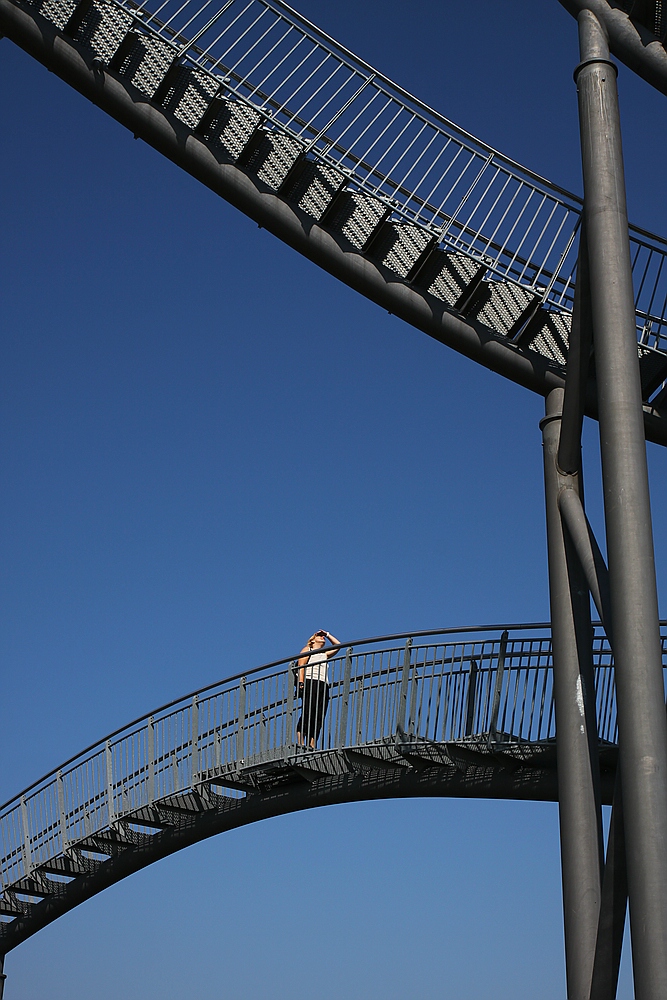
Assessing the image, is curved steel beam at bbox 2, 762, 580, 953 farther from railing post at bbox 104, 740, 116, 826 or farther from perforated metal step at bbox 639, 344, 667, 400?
perforated metal step at bbox 639, 344, 667, 400

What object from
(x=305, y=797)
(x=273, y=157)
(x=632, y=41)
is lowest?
(x=305, y=797)

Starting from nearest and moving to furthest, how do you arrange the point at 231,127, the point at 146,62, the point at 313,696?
the point at 146,62
the point at 231,127
the point at 313,696

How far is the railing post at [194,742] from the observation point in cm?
1444

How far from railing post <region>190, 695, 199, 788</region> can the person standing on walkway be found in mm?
1826

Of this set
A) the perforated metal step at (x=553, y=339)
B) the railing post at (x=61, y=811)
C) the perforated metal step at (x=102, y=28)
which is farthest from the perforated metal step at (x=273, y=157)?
the railing post at (x=61, y=811)

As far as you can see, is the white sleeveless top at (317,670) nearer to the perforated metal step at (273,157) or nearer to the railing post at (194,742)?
the railing post at (194,742)

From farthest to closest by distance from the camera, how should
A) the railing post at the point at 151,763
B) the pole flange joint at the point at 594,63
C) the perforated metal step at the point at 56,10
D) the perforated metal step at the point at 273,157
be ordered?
the railing post at the point at 151,763
the perforated metal step at the point at 273,157
the perforated metal step at the point at 56,10
the pole flange joint at the point at 594,63

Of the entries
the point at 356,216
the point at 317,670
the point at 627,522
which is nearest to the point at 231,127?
the point at 356,216

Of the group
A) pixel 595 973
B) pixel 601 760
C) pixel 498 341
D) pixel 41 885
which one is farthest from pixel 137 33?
pixel 41 885

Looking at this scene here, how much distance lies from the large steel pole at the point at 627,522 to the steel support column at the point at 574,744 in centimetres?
168

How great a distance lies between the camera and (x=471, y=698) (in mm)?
12273

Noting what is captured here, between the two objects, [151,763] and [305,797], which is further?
[151,763]

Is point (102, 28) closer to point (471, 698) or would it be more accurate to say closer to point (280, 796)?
point (471, 698)

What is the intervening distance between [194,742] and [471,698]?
13.6 feet
